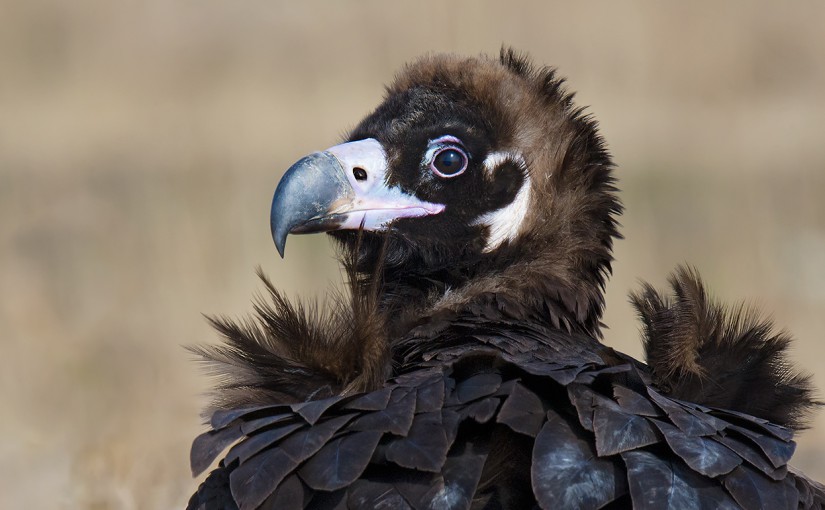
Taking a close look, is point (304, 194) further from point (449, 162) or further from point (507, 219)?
point (507, 219)

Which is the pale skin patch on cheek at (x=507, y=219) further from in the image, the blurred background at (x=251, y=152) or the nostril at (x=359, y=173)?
the blurred background at (x=251, y=152)

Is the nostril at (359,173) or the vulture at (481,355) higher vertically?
the nostril at (359,173)

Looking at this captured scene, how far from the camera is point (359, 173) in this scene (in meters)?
4.46

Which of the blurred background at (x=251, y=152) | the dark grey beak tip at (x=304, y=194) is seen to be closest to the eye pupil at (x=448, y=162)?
the dark grey beak tip at (x=304, y=194)

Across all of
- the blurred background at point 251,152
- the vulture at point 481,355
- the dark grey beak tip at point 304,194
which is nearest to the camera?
the vulture at point 481,355

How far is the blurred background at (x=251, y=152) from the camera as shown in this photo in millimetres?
9367

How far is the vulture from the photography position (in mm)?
3066

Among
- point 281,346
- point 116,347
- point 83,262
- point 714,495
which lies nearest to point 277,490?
point 281,346

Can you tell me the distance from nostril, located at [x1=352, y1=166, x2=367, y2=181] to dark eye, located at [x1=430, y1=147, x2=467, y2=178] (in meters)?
0.24

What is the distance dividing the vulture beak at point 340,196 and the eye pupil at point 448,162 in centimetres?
12

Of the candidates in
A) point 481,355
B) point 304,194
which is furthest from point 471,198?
point 481,355

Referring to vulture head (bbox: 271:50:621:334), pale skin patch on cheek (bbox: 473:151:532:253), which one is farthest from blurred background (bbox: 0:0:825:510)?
pale skin patch on cheek (bbox: 473:151:532:253)

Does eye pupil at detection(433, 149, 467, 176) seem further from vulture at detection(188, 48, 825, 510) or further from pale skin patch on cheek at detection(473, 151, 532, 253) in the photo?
pale skin patch on cheek at detection(473, 151, 532, 253)

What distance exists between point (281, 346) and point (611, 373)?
0.97 m
